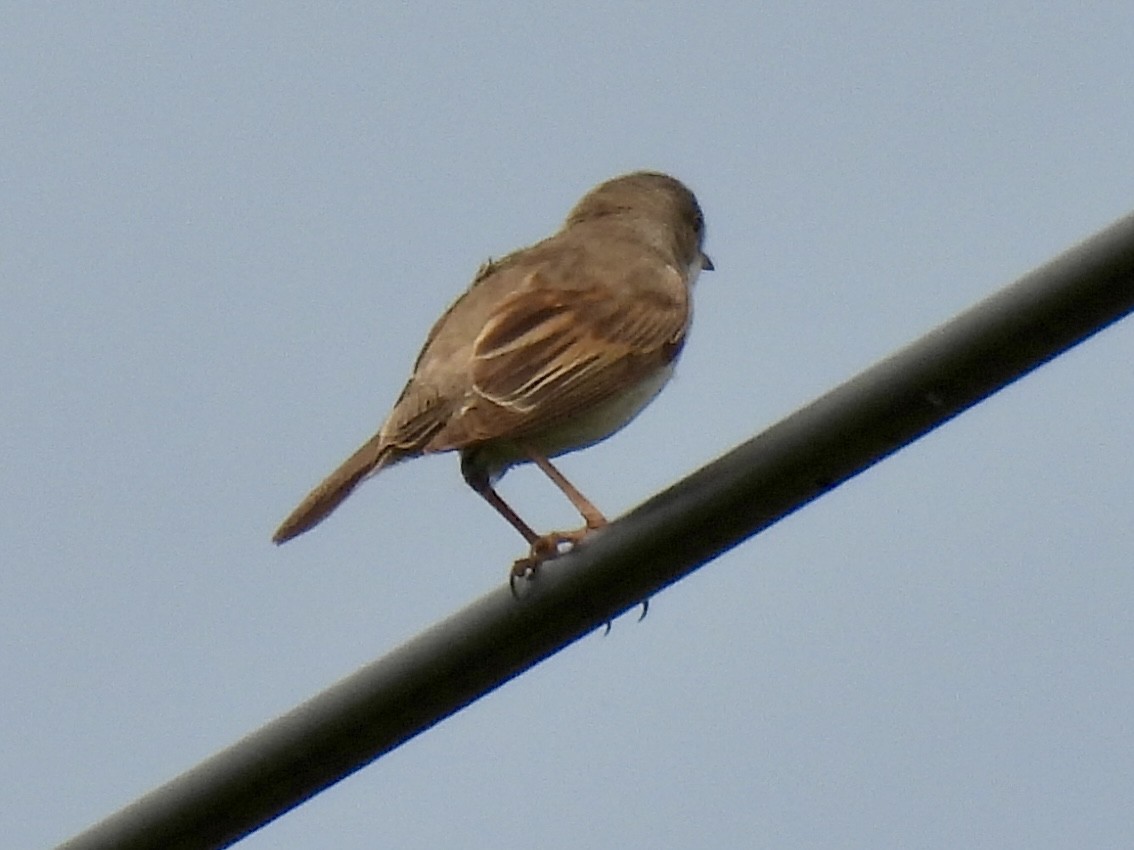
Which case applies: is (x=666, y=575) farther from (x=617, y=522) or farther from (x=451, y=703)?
(x=451, y=703)

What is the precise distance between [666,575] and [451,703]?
1.79 ft

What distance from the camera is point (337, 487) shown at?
24.8ft

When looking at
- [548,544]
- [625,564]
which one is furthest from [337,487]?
[625,564]

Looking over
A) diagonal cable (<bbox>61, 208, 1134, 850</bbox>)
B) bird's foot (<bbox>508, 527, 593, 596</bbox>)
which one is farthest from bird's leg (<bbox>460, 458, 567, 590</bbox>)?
diagonal cable (<bbox>61, 208, 1134, 850</bbox>)

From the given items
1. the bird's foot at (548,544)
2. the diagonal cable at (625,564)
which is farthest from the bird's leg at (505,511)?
the diagonal cable at (625,564)

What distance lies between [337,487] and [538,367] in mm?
986

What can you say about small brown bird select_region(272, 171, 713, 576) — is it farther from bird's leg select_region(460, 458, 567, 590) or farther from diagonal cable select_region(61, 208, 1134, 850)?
diagonal cable select_region(61, 208, 1134, 850)

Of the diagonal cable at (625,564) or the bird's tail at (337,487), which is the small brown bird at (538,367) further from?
the diagonal cable at (625,564)

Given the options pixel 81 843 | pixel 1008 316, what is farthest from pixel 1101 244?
pixel 81 843

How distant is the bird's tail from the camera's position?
24.3 ft

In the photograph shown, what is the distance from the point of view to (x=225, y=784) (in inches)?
185

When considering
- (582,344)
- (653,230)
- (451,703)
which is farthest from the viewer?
(653,230)

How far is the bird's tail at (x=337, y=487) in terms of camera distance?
741cm

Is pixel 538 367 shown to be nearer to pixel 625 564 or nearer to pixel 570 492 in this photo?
pixel 570 492
